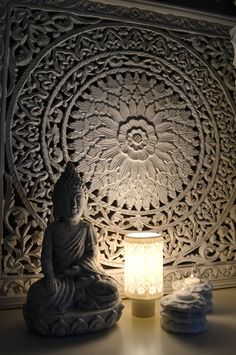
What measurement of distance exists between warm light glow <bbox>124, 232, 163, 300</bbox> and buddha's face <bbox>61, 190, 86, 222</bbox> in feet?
0.67

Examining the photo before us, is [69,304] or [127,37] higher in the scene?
[127,37]

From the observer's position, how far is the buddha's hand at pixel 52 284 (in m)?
1.03

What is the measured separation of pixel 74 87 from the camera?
4.46 feet

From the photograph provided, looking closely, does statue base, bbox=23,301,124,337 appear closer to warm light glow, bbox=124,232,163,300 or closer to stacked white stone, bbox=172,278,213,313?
warm light glow, bbox=124,232,163,300

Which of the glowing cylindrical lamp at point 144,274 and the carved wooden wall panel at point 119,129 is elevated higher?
the carved wooden wall panel at point 119,129

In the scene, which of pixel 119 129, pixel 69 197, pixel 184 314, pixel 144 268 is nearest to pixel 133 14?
pixel 119 129

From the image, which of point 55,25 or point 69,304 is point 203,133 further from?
point 69,304

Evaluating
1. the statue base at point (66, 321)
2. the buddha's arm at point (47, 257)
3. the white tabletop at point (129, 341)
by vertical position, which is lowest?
the white tabletop at point (129, 341)

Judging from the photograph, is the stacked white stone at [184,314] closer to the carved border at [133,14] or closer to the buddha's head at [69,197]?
the buddha's head at [69,197]

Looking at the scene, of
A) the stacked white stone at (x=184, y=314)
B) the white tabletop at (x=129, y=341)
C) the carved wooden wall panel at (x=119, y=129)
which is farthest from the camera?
the carved wooden wall panel at (x=119, y=129)

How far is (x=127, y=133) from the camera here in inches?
55.8

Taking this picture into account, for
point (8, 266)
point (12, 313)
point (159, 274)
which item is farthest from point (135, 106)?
point (12, 313)

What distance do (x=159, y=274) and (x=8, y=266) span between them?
481 millimetres

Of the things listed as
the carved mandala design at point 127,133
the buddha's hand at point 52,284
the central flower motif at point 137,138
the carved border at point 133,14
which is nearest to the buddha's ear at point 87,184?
the carved mandala design at point 127,133
